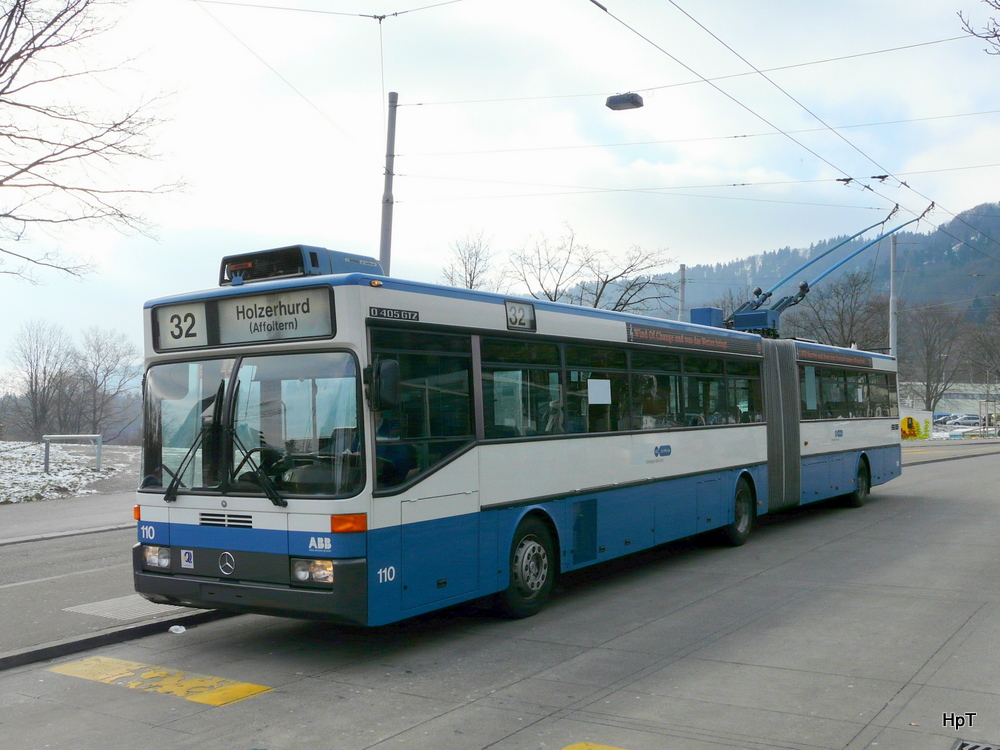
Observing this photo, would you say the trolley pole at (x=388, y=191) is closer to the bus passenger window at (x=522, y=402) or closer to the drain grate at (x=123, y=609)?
the bus passenger window at (x=522, y=402)

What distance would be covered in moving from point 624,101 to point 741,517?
7442mm

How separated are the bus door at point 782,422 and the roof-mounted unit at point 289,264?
27.0ft

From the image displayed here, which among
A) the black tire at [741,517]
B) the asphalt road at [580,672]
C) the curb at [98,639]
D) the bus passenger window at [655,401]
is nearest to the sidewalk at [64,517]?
the asphalt road at [580,672]

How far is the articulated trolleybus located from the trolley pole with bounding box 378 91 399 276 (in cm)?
610

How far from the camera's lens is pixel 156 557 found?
7238mm

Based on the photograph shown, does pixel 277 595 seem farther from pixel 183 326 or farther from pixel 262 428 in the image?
pixel 183 326

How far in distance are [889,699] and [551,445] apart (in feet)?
12.6

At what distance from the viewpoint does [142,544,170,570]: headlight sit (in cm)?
718

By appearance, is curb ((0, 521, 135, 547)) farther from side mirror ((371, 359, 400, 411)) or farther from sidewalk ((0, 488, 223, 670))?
side mirror ((371, 359, 400, 411))

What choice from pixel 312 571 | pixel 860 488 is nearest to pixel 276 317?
pixel 312 571

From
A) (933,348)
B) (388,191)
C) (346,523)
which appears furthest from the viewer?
(933,348)

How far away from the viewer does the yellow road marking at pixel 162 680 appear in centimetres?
605

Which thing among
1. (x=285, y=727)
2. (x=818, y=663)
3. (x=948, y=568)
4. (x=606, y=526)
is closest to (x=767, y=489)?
(x=948, y=568)

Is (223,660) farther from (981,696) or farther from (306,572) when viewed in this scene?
(981,696)
